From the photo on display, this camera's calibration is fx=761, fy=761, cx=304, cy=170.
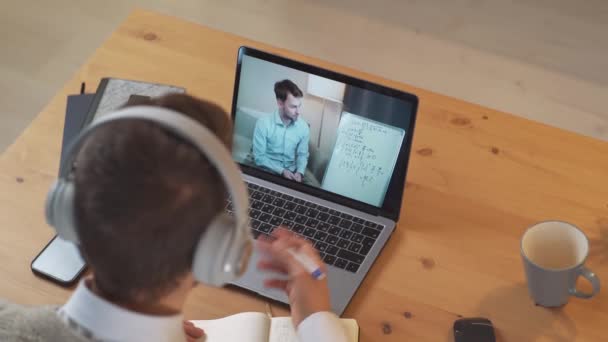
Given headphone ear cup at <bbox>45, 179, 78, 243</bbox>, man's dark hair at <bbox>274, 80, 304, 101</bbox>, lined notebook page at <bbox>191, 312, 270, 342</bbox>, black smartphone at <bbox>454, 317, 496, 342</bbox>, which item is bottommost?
lined notebook page at <bbox>191, 312, 270, 342</bbox>

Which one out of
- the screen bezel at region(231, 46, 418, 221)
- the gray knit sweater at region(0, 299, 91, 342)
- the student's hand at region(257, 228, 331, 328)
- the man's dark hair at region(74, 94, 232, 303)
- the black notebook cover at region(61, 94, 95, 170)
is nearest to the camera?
the man's dark hair at region(74, 94, 232, 303)

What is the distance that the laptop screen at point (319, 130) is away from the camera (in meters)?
1.06

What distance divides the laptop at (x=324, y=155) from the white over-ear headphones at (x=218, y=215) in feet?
1.13

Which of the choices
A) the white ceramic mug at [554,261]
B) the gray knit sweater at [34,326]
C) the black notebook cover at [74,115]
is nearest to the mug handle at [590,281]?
the white ceramic mug at [554,261]

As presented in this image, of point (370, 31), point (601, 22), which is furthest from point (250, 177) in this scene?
point (601, 22)

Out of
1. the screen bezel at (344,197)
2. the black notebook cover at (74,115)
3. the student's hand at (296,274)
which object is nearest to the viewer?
the student's hand at (296,274)

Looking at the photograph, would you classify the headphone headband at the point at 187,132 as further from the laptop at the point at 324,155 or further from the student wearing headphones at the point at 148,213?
the laptop at the point at 324,155

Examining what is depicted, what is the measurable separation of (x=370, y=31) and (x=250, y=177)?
1.26 metres

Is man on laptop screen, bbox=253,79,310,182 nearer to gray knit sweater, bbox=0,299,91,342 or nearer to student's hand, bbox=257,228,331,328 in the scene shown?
student's hand, bbox=257,228,331,328

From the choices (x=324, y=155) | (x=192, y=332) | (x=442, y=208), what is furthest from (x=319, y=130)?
(x=192, y=332)

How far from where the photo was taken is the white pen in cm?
94

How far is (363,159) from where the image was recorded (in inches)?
42.3

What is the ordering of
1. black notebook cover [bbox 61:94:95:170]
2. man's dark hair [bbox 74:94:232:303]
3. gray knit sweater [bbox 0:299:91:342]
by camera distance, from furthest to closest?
black notebook cover [bbox 61:94:95:170], gray knit sweater [bbox 0:299:91:342], man's dark hair [bbox 74:94:232:303]

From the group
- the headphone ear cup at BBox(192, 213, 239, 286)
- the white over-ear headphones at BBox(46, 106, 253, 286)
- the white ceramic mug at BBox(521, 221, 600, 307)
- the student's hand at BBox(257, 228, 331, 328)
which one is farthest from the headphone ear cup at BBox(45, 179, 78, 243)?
the white ceramic mug at BBox(521, 221, 600, 307)
